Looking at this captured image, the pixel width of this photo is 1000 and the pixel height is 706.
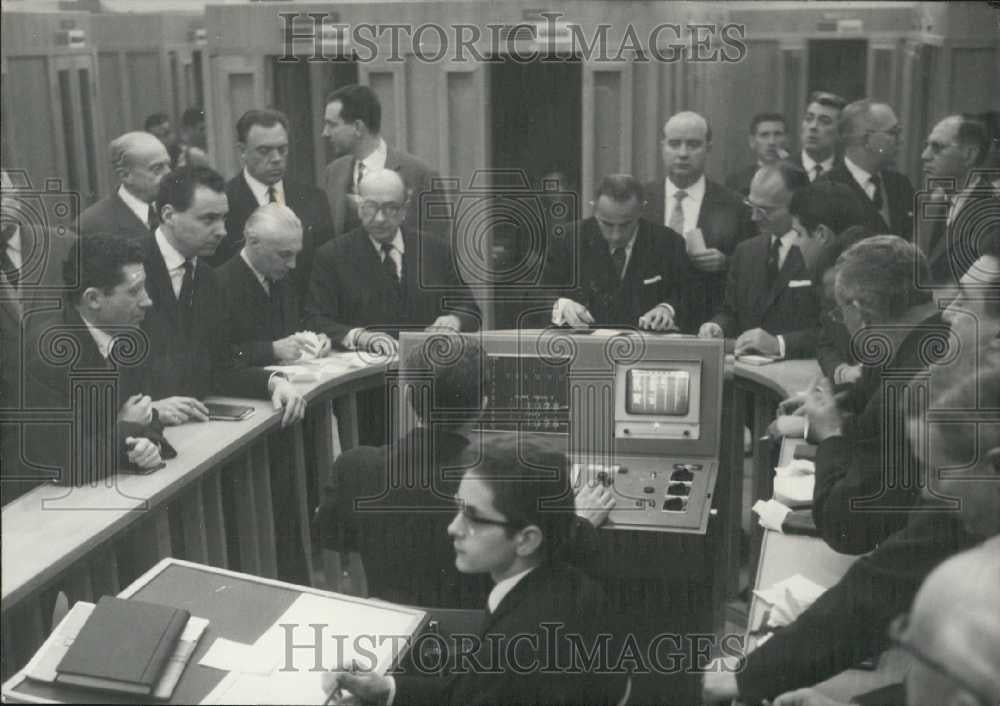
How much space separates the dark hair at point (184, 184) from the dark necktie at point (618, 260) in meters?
1.20

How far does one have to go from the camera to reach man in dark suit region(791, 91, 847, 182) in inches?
136

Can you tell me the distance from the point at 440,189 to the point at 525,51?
47cm

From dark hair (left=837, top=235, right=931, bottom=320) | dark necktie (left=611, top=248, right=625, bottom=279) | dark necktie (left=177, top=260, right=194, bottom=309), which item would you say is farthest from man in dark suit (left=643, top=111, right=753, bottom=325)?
dark necktie (left=177, top=260, right=194, bottom=309)

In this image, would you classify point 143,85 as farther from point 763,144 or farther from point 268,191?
point 763,144

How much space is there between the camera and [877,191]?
3.53m

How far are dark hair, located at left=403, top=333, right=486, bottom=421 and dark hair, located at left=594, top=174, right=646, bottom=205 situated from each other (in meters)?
0.60

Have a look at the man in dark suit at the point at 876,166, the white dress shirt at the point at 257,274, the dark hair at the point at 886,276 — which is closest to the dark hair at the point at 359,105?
the white dress shirt at the point at 257,274

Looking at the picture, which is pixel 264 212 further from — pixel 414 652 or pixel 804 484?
pixel 804 484

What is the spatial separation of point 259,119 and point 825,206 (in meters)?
1.77

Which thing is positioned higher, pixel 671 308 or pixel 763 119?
pixel 763 119

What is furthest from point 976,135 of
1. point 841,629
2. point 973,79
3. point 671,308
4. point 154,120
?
point 154,120

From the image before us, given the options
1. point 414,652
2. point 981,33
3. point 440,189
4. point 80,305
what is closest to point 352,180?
point 440,189

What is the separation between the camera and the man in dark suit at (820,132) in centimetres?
346

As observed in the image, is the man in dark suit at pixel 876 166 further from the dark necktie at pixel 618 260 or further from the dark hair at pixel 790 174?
the dark necktie at pixel 618 260
